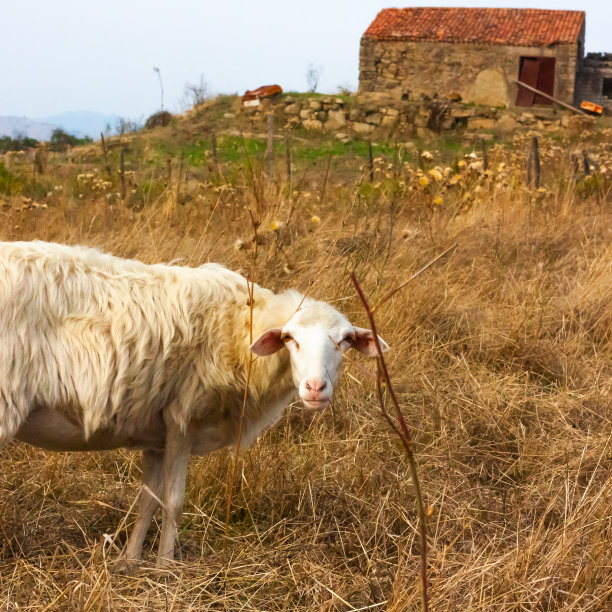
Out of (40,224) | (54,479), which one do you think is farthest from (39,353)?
(40,224)

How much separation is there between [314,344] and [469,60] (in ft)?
86.3

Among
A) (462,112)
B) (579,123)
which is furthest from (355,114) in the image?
(579,123)

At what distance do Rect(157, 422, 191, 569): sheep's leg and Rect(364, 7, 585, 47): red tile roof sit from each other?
26258mm

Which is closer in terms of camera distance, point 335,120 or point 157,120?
point 335,120

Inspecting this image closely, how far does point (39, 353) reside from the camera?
3025mm

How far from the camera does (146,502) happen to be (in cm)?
341

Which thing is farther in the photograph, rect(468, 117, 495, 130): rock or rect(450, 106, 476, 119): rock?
rect(450, 106, 476, 119): rock

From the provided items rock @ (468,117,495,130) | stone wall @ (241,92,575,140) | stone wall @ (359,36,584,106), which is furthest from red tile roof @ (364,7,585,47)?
rock @ (468,117,495,130)

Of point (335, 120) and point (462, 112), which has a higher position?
point (462, 112)

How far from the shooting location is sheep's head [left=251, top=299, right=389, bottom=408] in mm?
2912

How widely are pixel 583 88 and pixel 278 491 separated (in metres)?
29.8

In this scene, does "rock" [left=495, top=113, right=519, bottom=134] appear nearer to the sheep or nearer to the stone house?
the stone house

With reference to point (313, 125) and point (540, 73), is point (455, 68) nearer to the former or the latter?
point (540, 73)

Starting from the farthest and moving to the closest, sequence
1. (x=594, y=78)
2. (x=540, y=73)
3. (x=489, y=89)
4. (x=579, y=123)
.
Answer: (x=594, y=78), (x=540, y=73), (x=489, y=89), (x=579, y=123)
